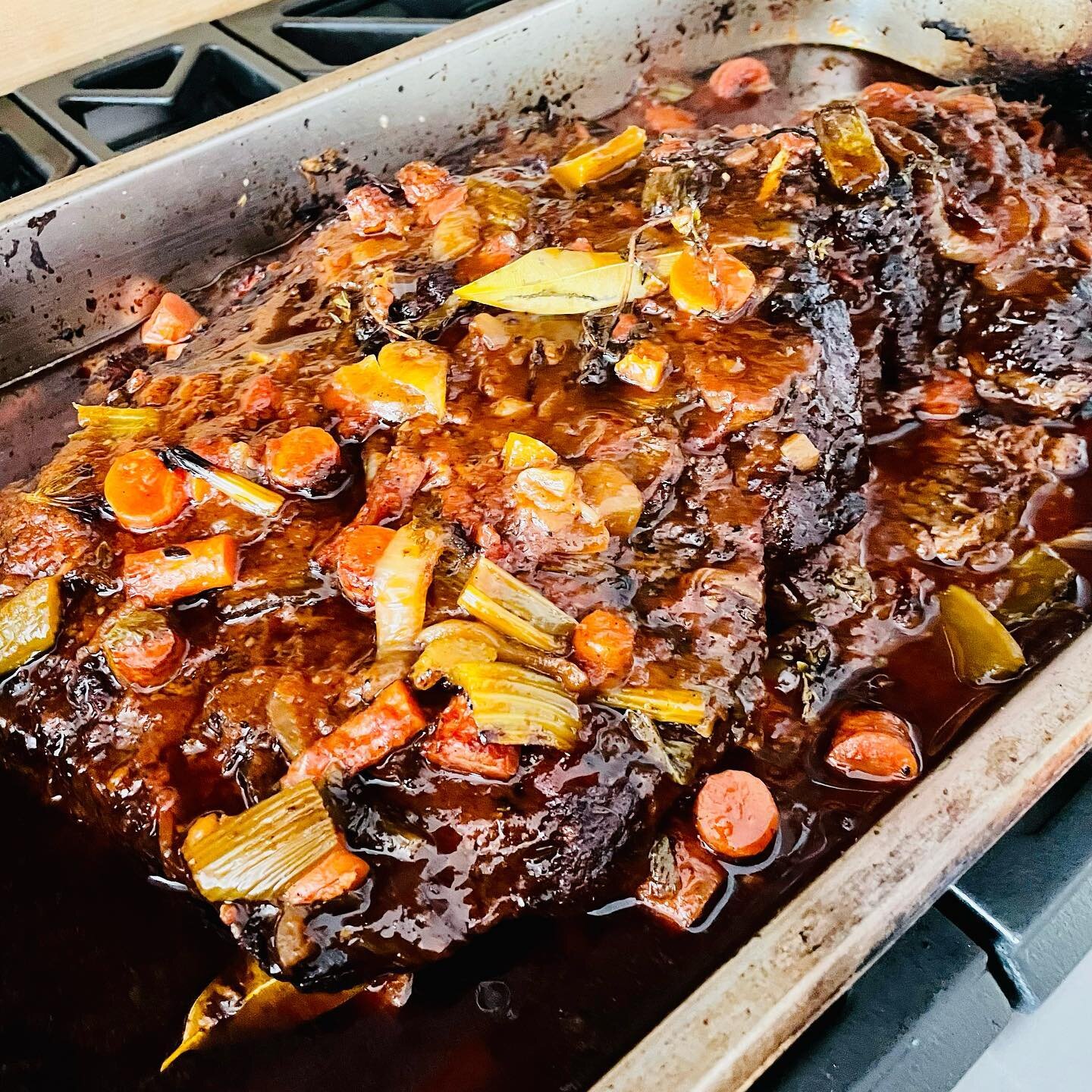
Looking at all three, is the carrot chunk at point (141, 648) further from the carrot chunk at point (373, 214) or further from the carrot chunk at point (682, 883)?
the carrot chunk at point (373, 214)

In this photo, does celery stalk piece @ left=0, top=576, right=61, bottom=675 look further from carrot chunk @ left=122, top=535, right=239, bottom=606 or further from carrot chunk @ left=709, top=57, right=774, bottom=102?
carrot chunk @ left=709, top=57, right=774, bottom=102

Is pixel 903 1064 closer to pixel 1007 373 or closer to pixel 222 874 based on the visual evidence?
pixel 222 874

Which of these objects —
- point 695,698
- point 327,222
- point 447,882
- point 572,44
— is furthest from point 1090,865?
point 572,44

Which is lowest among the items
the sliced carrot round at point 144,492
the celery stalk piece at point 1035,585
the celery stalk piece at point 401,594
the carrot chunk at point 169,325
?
the celery stalk piece at point 1035,585

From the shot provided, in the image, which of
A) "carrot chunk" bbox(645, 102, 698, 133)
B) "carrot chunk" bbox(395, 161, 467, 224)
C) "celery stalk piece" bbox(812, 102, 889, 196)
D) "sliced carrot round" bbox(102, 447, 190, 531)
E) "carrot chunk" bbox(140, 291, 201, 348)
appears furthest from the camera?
"carrot chunk" bbox(645, 102, 698, 133)

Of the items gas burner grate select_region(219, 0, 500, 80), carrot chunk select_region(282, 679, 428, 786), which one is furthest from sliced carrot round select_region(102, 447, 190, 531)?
gas burner grate select_region(219, 0, 500, 80)

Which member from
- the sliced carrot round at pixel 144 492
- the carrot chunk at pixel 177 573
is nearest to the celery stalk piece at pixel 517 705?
the carrot chunk at pixel 177 573

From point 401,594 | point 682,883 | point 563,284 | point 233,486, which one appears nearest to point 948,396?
point 563,284
